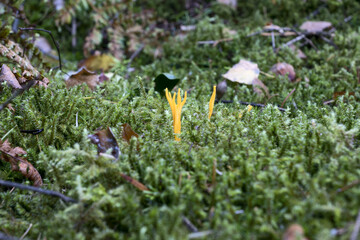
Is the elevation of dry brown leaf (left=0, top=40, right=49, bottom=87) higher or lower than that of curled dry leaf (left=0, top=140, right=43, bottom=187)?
higher

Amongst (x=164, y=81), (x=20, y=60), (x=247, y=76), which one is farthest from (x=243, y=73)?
(x=20, y=60)

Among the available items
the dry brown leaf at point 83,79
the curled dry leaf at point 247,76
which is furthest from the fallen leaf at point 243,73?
the dry brown leaf at point 83,79

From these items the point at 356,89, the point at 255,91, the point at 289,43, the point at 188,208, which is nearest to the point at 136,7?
the point at 289,43

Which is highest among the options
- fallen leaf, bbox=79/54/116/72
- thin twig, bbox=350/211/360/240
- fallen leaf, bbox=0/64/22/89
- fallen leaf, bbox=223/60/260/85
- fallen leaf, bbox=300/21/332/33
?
fallen leaf, bbox=0/64/22/89

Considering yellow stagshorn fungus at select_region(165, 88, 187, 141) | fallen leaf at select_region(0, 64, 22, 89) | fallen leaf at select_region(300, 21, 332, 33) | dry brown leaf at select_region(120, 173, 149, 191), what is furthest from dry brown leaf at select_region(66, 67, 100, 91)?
fallen leaf at select_region(300, 21, 332, 33)

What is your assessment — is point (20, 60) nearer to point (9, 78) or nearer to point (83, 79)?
point (9, 78)

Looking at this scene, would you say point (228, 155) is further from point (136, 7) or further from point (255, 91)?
point (136, 7)

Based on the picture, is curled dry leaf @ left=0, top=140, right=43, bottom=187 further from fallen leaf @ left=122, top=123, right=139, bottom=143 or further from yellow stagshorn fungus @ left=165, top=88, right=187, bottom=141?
yellow stagshorn fungus @ left=165, top=88, right=187, bottom=141

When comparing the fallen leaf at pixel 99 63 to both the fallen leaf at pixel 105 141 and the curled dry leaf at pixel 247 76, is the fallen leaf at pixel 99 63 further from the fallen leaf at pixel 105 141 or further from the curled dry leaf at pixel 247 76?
the fallen leaf at pixel 105 141
